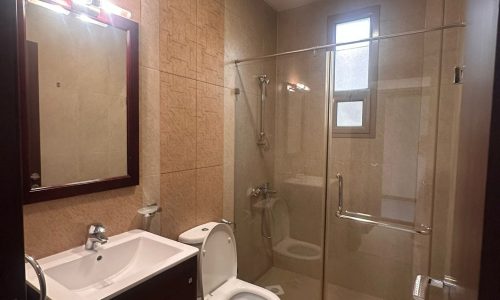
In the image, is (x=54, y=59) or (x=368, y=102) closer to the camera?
(x=54, y=59)

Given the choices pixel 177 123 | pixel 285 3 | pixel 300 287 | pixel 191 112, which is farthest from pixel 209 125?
pixel 300 287

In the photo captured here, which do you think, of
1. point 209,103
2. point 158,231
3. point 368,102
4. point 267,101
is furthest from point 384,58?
point 158,231

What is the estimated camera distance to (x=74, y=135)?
4.15 feet

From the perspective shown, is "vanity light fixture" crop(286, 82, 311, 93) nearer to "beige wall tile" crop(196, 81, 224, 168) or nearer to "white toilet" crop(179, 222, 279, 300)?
"beige wall tile" crop(196, 81, 224, 168)

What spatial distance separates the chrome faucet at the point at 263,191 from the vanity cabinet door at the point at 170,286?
1.22 m

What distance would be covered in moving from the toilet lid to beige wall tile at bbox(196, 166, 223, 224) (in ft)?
0.72

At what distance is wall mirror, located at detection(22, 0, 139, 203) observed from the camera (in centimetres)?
111

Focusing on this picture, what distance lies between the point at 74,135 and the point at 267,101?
1.64m

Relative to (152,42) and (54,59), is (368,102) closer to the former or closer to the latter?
(152,42)

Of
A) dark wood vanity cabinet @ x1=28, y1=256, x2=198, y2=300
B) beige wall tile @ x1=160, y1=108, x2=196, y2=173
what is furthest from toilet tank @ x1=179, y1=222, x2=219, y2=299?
beige wall tile @ x1=160, y1=108, x2=196, y2=173

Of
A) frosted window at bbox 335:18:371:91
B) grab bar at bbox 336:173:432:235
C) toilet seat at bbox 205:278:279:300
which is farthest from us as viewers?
frosted window at bbox 335:18:371:91

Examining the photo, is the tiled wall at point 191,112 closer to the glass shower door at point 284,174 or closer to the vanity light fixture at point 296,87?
the glass shower door at point 284,174

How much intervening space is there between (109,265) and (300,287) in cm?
175

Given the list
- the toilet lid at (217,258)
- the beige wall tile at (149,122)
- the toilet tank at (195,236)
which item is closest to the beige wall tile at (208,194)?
the toilet tank at (195,236)
